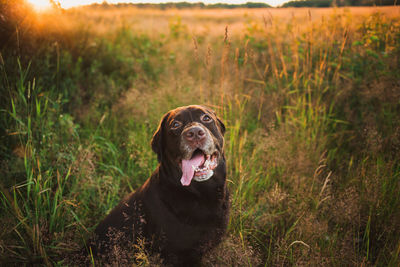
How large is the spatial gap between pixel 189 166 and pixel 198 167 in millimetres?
78

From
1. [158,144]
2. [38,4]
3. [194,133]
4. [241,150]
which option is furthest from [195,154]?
[38,4]

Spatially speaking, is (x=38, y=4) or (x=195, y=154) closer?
(x=195, y=154)

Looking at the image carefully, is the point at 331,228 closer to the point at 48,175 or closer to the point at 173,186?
the point at 173,186

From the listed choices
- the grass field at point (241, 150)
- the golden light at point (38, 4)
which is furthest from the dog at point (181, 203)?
the golden light at point (38, 4)

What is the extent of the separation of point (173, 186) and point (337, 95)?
279 centimetres

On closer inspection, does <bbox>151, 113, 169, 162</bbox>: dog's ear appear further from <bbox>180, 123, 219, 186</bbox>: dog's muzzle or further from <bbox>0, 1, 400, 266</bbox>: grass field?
<bbox>0, 1, 400, 266</bbox>: grass field

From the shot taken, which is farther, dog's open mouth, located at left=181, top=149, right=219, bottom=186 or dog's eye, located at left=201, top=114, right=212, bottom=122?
dog's eye, located at left=201, top=114, right=212, bottom=122

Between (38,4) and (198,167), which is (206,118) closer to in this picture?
(198,167)

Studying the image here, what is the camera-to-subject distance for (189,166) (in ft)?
6.54

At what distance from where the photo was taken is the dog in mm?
1933

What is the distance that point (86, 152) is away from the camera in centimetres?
278

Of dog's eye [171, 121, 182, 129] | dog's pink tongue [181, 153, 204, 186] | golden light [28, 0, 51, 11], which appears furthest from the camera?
golden light [28, 0, 51, 11]

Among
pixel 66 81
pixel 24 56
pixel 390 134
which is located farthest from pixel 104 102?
pixel 390 134

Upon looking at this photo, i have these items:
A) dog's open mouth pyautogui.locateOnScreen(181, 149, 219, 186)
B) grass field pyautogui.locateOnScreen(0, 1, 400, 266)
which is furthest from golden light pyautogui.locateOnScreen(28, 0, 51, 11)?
A: dog's open mouth pyautogui.locateOnScreen(181, 149, 219, 186)
